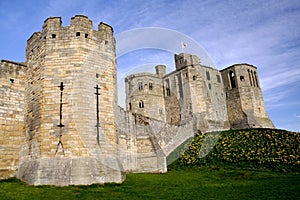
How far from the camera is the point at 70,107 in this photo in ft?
37.8

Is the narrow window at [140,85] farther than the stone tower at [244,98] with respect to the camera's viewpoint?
Yes

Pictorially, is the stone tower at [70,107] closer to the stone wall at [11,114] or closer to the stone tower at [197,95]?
the stone wall at [11,114]

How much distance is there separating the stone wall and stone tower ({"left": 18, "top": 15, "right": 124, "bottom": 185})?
2.15ft

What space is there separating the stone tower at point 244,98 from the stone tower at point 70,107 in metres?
26.4

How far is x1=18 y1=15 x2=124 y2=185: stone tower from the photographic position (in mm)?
10791

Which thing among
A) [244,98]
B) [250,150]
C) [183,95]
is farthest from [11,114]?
[244,98]

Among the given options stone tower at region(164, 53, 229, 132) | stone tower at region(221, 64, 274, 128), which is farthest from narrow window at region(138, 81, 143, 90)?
stone tower at region(221, 64, 274, 128)

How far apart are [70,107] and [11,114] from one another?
4.25 m

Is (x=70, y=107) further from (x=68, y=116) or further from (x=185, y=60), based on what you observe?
(x=185, y=60)

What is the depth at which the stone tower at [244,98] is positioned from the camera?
3438 centimetres

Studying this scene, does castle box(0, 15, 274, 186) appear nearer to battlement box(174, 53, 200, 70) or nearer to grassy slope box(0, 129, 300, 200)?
grassy slope box(0, 129, 300, 200)

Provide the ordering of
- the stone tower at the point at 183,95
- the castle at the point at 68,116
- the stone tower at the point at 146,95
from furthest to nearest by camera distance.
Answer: the stone tower at the point at 146,95 < the stone tower at the point at 183,95 < the castle at the point at 68,116

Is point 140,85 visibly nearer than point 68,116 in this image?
No

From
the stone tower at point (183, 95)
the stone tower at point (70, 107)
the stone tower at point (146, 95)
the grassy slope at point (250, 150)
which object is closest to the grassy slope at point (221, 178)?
the grassy slope at point (250, 150)
